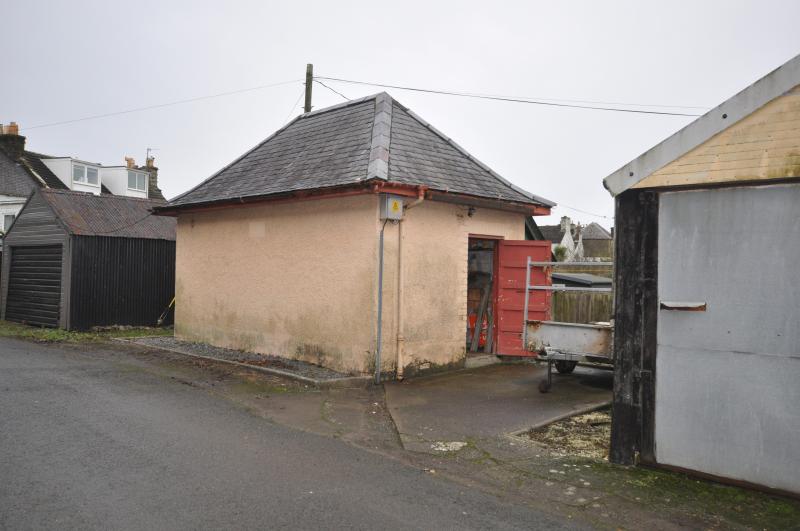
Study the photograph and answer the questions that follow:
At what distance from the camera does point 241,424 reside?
7332 millimetres

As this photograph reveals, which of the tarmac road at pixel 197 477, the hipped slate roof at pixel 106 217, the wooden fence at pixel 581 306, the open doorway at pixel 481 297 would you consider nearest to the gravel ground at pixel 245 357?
the tarmac road at pixel 197 477

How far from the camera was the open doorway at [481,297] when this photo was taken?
1296 cm

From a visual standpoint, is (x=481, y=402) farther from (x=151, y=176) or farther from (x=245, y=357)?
(x=151, y=176)

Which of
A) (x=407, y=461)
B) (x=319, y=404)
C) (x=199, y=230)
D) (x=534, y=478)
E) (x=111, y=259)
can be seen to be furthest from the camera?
(x=111, y=259)

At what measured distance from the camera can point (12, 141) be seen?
35531mm

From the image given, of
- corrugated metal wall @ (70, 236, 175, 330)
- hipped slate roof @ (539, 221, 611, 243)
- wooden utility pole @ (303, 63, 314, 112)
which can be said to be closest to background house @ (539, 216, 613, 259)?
hipped slate roof @ (539, 221, 611, 243)

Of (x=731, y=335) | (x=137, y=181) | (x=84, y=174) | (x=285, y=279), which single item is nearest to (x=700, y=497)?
(x=731, y=335)

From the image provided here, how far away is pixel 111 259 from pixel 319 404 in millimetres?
12050

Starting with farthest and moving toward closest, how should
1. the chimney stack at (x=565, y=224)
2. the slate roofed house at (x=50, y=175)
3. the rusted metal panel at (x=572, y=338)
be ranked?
the chimney stack at (x=565, y=224)
the slate roofed house at (x=50, y=175)
the rusted metal panel at (x=572, y=338)

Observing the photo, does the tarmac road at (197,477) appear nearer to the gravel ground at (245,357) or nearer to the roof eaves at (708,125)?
the gravel ground at (245,357)

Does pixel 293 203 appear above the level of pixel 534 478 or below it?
above

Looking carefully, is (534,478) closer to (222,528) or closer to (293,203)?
(222,528)

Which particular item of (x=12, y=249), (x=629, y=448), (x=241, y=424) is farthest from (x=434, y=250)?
(x=12, y=249)

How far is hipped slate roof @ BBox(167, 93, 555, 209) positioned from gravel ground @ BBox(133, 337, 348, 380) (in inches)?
125
